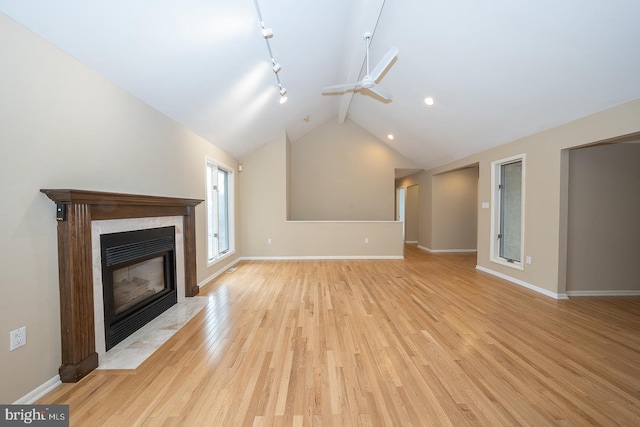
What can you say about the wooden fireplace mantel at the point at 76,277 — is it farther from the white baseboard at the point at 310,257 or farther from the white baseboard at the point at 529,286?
the white baseboard at the point at 529,286

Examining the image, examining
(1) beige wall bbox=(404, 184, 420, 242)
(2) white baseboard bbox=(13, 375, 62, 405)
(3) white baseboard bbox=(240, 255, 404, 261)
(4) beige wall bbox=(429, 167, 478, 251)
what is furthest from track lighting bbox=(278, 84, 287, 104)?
(1) beige wall bbox=(404, 184, 420, 242)

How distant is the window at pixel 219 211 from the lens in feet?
15.7

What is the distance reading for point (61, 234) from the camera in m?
1.83

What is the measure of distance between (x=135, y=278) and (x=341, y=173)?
6.03m

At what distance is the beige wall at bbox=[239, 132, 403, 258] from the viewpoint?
6387 mm

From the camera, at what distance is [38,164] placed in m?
1.71

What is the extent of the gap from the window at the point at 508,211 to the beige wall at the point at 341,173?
10.4 ft

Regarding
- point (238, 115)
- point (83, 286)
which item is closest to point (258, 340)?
point (83, 286)

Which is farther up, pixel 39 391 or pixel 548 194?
pixel 548 194

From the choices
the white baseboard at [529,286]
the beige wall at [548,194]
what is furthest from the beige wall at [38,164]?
the white baseboard at [529,286]

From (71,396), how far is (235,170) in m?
4.89

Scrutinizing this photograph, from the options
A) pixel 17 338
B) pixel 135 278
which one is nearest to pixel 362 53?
pixel 135 278

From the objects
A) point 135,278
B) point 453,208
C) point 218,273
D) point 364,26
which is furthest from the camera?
point 453,208

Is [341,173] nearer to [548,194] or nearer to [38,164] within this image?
[548,194]
